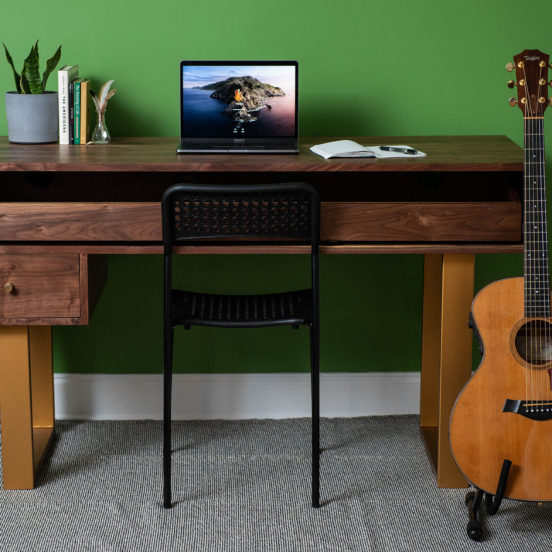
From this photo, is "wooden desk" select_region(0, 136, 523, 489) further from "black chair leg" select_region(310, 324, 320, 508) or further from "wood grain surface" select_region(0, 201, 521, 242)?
"black chair leg" select_region(310, 324, 320, 508)

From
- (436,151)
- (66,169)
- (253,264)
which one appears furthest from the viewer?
(253,264)

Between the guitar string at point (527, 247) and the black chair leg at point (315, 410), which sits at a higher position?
the guitar string at point (527, 247)

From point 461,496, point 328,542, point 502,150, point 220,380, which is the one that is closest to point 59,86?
point 220,380

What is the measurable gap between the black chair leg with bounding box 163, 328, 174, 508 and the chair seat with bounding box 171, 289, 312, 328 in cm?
6

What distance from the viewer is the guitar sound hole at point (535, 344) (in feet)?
7.19

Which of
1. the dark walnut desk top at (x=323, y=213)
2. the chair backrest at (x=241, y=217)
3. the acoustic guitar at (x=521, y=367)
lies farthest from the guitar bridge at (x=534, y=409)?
the chair backrest at (x=241, y=217)

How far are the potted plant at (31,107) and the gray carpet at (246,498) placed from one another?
3.09 feet

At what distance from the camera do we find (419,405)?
116 inches

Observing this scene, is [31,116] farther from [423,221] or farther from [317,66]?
[423,221]

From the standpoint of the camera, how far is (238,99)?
247 centimetres

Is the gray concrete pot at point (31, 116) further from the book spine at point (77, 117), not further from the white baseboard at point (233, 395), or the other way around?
the white baseboard at point (233, 395)

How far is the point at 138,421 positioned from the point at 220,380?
30cm

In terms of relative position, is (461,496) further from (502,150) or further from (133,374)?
(133,374)

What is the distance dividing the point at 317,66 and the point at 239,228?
0.76m
